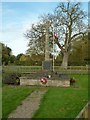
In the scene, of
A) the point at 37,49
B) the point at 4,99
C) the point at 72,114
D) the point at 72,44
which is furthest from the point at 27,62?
the point at 72,114

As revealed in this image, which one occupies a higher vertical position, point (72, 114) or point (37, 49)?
point (37, 49)

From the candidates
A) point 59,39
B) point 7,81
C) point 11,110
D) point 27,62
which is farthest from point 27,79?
point 27,62

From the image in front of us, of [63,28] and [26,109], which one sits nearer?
[26,109]

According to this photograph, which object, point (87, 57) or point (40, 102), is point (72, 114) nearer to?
point (40, 102)

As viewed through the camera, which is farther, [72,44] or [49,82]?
[72,44]

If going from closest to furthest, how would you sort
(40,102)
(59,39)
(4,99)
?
(40,102), (4,99), (59,39)

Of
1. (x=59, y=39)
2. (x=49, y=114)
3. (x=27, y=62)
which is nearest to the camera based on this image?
(x=49, y=114)

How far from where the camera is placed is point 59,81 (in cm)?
2231

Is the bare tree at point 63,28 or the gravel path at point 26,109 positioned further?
the bare tree at point 63,28

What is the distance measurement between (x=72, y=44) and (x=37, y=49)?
5819 millimetres

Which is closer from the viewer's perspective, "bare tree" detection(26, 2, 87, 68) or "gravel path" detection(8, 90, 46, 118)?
"gravel path" detection(8, 90, 46, 118)

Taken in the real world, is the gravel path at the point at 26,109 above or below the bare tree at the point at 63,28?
below

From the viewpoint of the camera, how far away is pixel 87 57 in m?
56.8

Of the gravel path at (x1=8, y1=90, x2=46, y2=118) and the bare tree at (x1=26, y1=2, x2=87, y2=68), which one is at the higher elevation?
the bare tree at (x1=26, y1=2, x2=87, y2=68)
